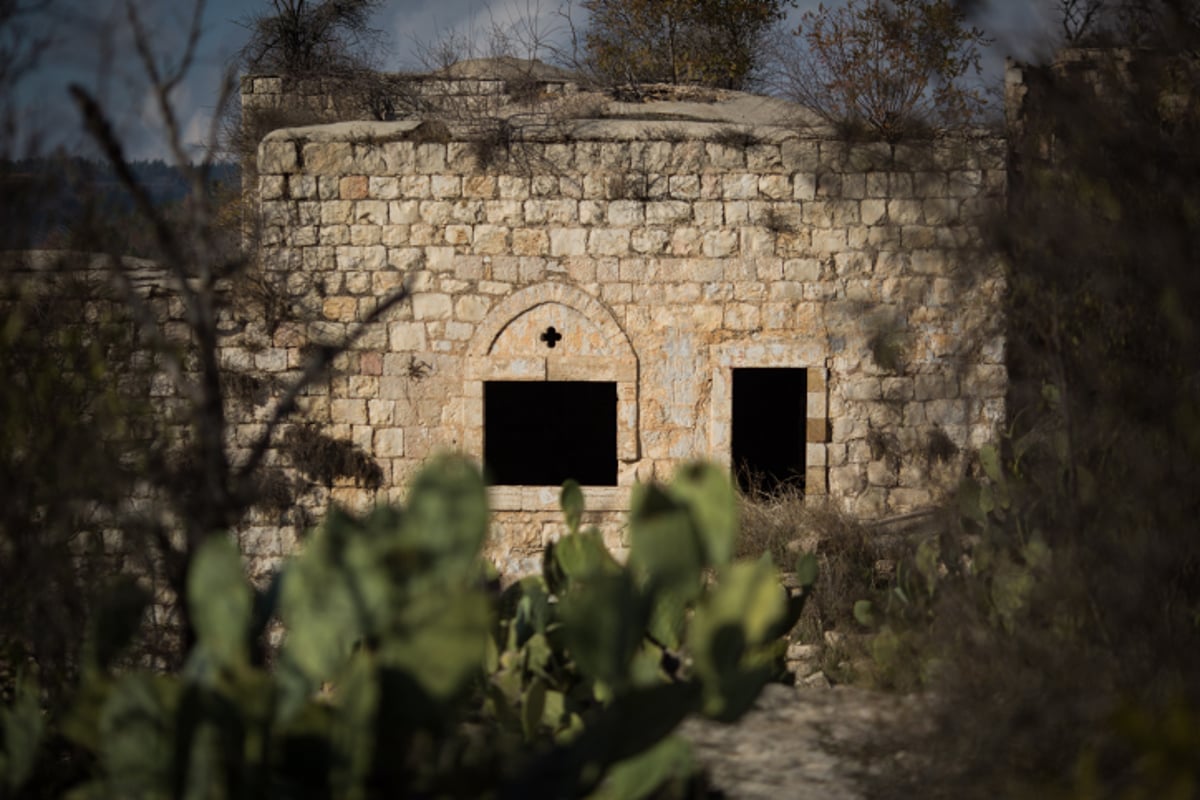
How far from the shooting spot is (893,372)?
312 inches

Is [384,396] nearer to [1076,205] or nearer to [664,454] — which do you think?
[664,454]

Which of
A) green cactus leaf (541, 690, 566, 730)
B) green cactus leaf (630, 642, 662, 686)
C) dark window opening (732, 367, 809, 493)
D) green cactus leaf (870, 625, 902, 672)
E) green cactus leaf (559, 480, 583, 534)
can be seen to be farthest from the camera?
dark window opening (732, 367, 809, 493)

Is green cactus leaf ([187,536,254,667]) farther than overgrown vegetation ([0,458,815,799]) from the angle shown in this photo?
Yes

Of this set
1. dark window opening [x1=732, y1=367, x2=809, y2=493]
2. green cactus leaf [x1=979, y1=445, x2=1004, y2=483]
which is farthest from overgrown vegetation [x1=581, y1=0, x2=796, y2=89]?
green cactus leaf [x1=979, y1=445, x2=1004, y2=483]

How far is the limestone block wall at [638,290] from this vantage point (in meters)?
7.87

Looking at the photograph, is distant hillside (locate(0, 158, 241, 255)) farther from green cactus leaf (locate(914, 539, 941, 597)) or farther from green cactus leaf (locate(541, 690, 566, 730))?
green cactus leaf (locate(914, 539, 941, 597))

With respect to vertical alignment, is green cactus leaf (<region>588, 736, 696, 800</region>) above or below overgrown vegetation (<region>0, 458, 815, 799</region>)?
below

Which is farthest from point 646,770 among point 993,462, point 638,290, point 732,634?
point 638,290

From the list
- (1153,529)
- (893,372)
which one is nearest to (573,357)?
(893,372)

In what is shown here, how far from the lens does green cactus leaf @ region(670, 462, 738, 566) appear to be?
8.12 feet

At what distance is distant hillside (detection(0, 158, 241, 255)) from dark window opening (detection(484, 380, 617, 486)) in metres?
7.59

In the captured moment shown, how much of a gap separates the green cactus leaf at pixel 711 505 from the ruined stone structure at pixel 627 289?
5.28m

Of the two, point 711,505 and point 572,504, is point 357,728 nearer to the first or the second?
point 711,505

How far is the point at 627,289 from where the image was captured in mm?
7914
